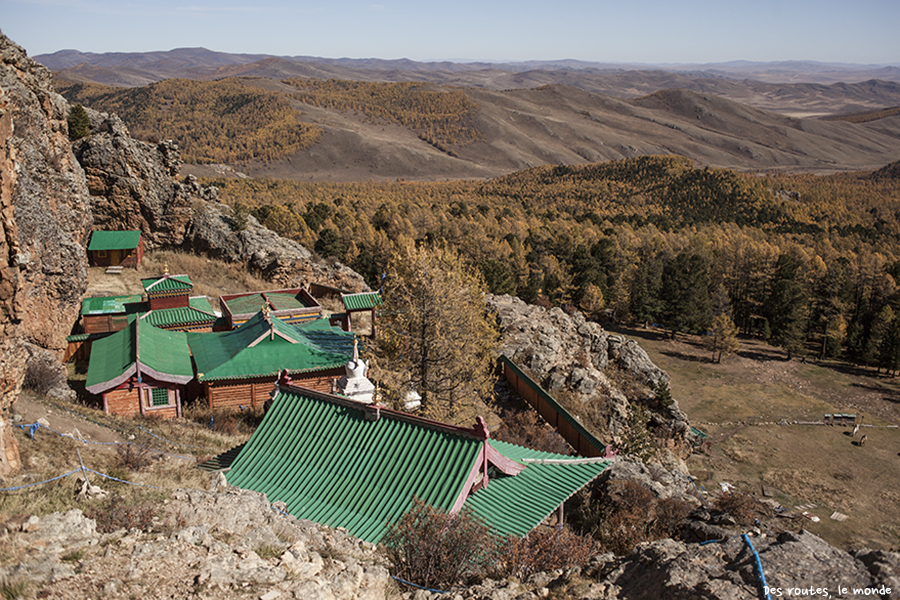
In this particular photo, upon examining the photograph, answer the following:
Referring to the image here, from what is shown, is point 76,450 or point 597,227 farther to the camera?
point 597,227

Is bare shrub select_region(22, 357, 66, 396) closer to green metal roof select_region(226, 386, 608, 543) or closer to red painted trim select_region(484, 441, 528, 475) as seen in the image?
green metal roof select_region(226, 386, 608, 543)

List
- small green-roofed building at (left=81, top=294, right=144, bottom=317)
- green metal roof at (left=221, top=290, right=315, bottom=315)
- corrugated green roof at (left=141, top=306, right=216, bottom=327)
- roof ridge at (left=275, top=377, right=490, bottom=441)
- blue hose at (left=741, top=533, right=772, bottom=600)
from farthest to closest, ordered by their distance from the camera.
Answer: green metal roof at (left=221, top=290, right=315, bottom=315) < small green-roofed building at (left=81, top=294, right=144, bottom=317) < corrugated green roof at (left=141, top=306, right=216, bottom=327) < roof ridge at (left=275, top=377, right=490, bottom=441) < blue hose at (left=741, top=533, right=772, bottom=600)

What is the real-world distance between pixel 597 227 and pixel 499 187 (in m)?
45.2

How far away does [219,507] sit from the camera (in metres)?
7.95

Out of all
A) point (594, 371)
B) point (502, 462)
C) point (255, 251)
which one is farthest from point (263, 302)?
point (502, 462)

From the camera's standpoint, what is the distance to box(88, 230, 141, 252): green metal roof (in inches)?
1325

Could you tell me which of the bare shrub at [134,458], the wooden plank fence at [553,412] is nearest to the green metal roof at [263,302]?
the wooden plank fence at [553,412]

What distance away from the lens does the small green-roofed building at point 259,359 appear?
62.8 feet

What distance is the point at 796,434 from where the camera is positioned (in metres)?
32.2

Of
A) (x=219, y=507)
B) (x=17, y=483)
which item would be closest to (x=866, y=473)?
(x=219, y=507)

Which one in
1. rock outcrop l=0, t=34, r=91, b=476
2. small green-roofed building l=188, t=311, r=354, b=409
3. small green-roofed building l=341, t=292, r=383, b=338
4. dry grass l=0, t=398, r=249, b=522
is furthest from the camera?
small green-roofed building l=341, t=292, r=383, b=338

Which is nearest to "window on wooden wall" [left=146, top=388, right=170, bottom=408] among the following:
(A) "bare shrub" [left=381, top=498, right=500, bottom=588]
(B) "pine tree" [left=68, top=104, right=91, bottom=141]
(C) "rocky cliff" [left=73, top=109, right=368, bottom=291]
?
(A) "bare shrub" [left=381, top=498, right=500, bottom=588]

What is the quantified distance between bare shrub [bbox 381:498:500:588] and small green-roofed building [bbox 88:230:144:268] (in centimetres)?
3185

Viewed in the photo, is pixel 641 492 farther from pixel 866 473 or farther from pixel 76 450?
pixel 866 473
